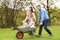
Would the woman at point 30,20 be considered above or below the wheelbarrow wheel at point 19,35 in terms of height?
above

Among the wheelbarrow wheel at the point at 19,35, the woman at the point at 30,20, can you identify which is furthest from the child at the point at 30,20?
the wheelbarrow wheel at the point at 19,35

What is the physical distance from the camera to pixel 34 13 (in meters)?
8.52

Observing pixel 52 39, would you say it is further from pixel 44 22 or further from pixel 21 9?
pixel 21 9

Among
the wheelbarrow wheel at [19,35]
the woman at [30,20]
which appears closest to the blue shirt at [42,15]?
the woman at [30,20]

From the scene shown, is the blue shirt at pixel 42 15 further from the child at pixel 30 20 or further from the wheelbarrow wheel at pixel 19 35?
the wheelbarrow wheel at pixel 19 35

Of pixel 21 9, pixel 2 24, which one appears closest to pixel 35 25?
pixel 21 9

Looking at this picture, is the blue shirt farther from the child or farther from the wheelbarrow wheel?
the wheelbarrow wheel

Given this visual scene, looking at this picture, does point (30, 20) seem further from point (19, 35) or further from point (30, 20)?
point (19, 35)

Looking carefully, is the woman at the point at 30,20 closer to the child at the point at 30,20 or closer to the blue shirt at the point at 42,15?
the child at the point at 30,20

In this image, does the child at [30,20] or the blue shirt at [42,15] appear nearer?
the child at [30,20]

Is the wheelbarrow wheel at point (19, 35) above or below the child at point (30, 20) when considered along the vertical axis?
below

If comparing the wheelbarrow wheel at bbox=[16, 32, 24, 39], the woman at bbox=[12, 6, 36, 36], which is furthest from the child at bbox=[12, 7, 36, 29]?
the wheelbarrow wheel at bbox=[16, 32, 24, 39]

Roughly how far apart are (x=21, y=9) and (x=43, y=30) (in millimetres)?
2261

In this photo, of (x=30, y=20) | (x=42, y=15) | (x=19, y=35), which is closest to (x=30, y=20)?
(x=30, y=20)
